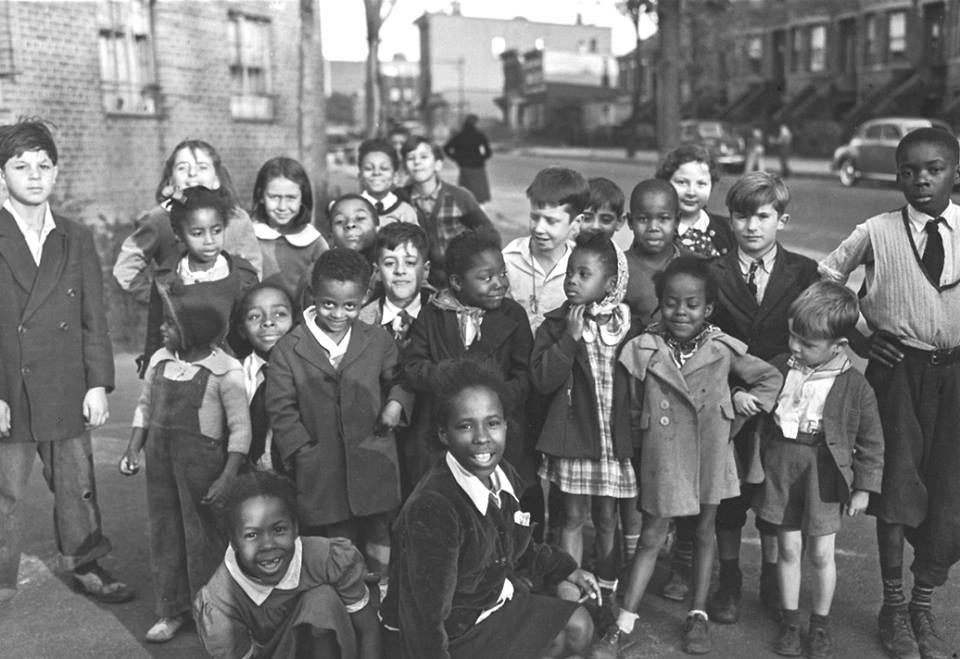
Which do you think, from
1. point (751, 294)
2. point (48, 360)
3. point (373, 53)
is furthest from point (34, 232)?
point (373, 53)

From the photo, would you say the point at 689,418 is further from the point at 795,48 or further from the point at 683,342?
the point at 795,48

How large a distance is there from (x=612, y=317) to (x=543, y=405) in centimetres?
48

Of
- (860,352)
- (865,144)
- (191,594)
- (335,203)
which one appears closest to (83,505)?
(191,594)

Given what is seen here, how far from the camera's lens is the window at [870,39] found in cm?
3316

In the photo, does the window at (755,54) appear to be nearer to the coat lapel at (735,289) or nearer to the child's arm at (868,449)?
the coat lapel at (735,289)

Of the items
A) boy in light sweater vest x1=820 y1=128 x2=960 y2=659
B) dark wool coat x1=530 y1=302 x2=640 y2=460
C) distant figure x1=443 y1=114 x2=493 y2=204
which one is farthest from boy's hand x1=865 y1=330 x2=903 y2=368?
distant figure x1=443 y1=114 x2=493 y2=204

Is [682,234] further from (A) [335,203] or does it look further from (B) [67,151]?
(B) [67,151]

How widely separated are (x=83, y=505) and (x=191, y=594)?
0.74 m

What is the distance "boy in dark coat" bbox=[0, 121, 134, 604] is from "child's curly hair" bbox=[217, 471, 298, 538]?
123 cm

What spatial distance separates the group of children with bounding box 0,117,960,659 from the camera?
11.3ft

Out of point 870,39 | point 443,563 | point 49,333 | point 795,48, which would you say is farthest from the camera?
point 795,48

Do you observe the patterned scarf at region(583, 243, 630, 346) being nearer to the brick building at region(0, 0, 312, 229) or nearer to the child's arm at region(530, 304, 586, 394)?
the child's arm at region(530, 304, 586, 394)

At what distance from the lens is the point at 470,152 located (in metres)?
15.1

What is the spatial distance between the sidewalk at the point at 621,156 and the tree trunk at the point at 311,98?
7867 millimetres
